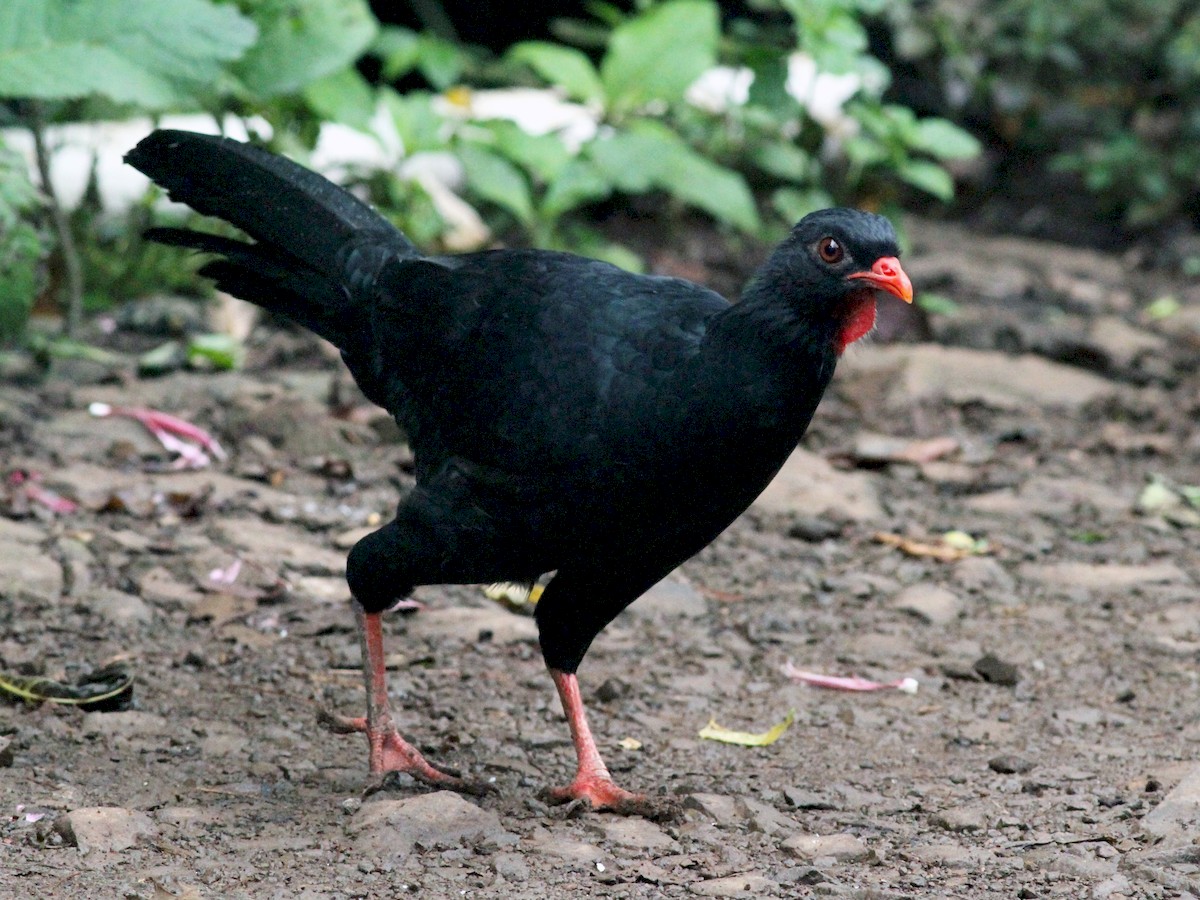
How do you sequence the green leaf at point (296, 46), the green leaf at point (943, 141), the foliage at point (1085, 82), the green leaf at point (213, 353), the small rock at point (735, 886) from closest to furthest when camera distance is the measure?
the small rock at point (735, 886) < the green leaf at point (296, 46) < the green leaf at point (213, 353) < the green leaf at point (943, 141) < the foliage at point (1085, 82)

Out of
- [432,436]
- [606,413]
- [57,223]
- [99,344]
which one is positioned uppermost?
[606,413]

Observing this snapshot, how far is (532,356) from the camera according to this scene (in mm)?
3639

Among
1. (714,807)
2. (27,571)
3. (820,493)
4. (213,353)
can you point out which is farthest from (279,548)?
A: (820,493)

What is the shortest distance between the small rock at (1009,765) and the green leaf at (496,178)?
397 centimetres

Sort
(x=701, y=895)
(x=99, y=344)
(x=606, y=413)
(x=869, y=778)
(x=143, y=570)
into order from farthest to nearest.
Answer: (x=99, y=344), (x=143, y=570), (x=869, y=778), (x=606, y=413), (x=701, y=895)

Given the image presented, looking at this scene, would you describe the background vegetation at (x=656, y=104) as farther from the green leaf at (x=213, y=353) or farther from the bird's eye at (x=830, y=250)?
the bird's eye at (x=830, y=250)

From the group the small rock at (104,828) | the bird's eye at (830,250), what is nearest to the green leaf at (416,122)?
the bird's eye at (830,250)

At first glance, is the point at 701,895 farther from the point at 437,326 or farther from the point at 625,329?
the point at 437,326

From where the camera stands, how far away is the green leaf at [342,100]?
6.63m

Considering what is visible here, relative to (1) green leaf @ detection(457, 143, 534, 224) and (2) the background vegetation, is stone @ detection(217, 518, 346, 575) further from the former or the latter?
(1) green leaf @ detection(457, 143, 534, 224)

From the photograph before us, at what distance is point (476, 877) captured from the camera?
309cm

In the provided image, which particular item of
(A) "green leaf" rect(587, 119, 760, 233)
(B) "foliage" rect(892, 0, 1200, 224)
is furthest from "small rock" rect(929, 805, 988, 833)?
(B) "foliage" rect(892, 0, 1200, 224)

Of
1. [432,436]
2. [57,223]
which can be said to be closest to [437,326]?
[432,436]

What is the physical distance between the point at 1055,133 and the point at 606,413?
7.20 metres
